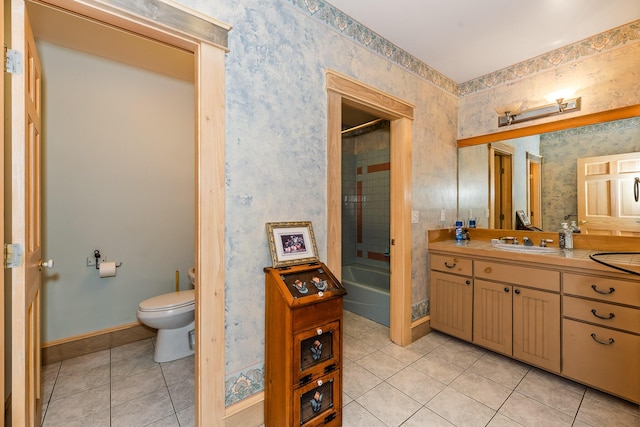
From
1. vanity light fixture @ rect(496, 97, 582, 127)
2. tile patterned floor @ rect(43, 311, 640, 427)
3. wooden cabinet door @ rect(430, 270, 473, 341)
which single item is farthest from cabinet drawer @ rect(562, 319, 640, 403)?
vanity light fixture @ rect(496, 97, 582, 127)

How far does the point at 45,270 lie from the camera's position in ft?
7.43

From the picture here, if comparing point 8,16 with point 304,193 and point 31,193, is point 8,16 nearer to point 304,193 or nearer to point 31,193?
point 31,193

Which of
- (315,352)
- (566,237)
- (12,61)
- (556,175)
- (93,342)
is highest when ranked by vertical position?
(12,61)

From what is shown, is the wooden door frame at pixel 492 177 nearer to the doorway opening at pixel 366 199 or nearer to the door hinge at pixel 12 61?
the doorway opening at pixel 366 199

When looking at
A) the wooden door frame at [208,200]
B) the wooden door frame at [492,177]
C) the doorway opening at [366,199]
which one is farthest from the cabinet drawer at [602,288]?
the wooden door frame at [208,200]

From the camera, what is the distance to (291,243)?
5.47 feet

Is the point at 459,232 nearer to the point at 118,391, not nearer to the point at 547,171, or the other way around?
the point at 547,171

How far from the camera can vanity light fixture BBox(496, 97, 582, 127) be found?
92.8 inches

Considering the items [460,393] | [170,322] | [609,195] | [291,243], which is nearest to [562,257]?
[609,195]

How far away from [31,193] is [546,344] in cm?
322

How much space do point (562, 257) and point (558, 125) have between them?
123 cm

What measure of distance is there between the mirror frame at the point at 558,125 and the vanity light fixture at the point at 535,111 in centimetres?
8

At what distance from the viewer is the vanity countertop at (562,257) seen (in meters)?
1.73

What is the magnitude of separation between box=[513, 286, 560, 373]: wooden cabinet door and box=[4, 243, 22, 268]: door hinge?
290 cm
